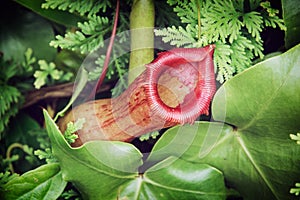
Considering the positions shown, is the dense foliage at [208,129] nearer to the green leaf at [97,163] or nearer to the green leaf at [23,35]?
the green leaf at [97,163]

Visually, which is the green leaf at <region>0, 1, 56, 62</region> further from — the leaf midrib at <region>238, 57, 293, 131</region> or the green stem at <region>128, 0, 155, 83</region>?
the leaf midrib at <region>238, 57, 293, 131</region>

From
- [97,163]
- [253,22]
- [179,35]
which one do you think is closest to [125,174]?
[97,163]

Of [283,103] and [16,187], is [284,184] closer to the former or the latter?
[283,103]

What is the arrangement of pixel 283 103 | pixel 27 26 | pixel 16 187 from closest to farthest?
1. pixel 283 103
2. pixel 16 187
3. pixel 27 26

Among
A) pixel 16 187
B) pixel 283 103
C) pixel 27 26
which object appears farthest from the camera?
pixel 27 26

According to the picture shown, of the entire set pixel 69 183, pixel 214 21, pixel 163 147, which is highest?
pixel 214 21

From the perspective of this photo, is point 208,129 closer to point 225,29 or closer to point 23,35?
point 225,29

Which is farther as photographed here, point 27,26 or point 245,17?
point 27,26

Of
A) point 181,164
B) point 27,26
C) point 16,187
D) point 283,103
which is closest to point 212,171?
point 181,164
